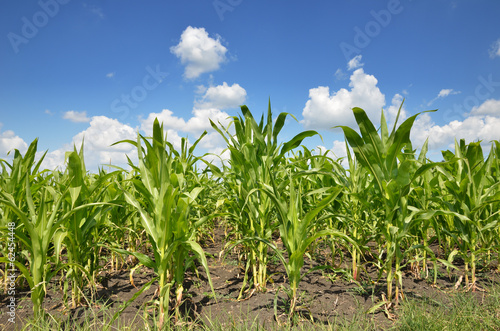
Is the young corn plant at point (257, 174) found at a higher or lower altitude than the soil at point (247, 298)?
Answer: higher

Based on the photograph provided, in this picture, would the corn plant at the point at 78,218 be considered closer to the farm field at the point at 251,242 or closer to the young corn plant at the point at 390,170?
the farm field at the point at 251,242

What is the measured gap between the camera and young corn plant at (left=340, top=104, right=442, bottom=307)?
2.08 m

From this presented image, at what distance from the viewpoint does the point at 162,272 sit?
73.0 inches

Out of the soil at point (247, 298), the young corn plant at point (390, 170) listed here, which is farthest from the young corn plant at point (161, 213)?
the young corn plant at point (390, 170)

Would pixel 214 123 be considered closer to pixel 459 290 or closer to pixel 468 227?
pixel 468 227

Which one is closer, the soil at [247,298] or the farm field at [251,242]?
the farm field at [251,242]

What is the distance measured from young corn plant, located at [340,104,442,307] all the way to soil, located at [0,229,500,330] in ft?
1.25

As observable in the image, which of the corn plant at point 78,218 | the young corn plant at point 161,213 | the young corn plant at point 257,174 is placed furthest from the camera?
the young corn plant at point 257,174

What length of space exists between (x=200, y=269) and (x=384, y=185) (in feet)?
6.94

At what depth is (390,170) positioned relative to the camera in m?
2.17

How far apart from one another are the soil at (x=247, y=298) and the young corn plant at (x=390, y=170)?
0.38 meters

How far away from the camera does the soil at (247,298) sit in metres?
2.13

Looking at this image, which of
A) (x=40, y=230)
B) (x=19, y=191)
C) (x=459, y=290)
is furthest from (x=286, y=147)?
(x=19, y=191)

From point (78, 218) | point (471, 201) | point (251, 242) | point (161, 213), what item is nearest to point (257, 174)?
point (251, 242)
